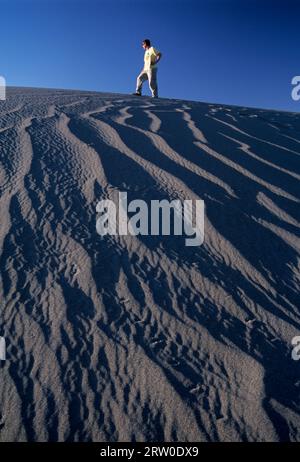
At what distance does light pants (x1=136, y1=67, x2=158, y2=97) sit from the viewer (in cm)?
596

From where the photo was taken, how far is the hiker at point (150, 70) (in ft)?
19.6

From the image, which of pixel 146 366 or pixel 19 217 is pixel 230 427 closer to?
pixel 146 366

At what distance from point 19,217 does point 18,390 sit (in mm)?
869

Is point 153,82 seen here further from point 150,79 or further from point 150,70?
point 150,70

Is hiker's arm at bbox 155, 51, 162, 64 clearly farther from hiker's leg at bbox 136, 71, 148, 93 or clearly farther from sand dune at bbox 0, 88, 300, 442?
sand dune at bbox 0, 88, 300, 442

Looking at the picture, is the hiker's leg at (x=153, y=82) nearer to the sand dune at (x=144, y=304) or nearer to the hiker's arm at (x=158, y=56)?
the hiker's arm at (x=158, y=56)

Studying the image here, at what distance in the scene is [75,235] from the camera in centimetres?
→ 171

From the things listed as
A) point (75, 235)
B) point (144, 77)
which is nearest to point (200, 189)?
point (75, 235)

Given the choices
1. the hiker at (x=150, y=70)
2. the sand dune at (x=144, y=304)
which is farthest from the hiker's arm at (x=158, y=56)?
the sand dune at (x=144, y=304)

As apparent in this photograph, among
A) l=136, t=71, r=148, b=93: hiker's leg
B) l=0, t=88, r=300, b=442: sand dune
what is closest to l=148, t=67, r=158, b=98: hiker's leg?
l=136, t=71, r=148, b=93: hiker's leg

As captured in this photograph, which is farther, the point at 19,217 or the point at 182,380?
the point at 19,217

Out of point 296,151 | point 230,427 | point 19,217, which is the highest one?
point 296,151

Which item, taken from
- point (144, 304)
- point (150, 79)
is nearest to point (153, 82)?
point (150, 79)

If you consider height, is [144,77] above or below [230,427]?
above
